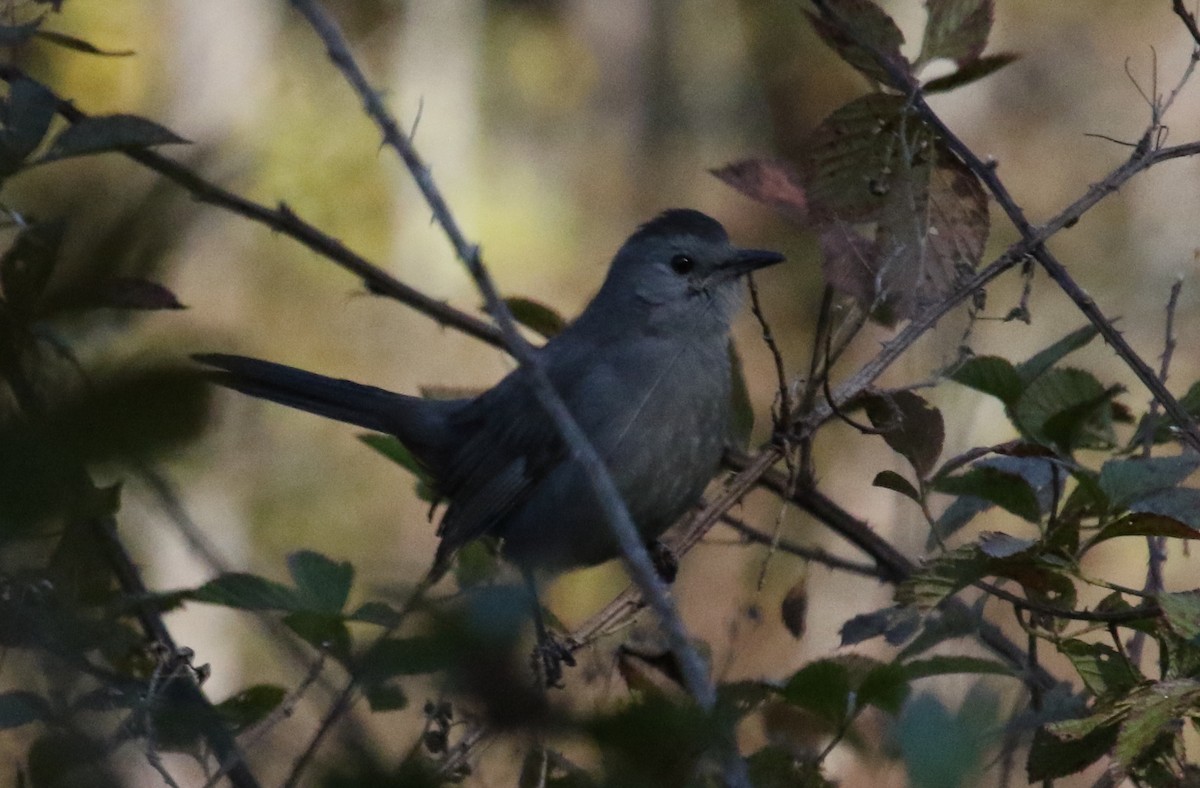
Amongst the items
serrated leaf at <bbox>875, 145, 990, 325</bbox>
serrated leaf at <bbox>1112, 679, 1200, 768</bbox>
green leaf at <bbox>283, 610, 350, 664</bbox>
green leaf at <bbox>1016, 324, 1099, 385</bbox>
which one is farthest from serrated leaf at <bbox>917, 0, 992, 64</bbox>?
green leaf at <bbox>283, 610, 350, 664</bbox>

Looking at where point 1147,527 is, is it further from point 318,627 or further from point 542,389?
point 318,627

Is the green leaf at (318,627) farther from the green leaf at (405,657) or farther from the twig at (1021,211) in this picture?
the twig at (1021,211)

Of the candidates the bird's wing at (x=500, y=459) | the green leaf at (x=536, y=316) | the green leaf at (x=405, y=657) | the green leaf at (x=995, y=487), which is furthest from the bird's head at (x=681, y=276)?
the green leaf at (x=405, y=657)

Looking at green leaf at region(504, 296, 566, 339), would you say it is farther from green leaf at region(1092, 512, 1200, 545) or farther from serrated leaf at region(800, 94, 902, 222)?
green leaf at region(1092, 512, 1200, 545)

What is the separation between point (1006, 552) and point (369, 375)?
779 cm

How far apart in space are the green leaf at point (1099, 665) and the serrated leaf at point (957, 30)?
1.05 m

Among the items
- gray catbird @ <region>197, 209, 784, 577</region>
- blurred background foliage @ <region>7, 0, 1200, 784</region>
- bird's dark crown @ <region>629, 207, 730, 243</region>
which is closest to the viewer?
gray catbird @ <region>197, 209, 784, 577</region>

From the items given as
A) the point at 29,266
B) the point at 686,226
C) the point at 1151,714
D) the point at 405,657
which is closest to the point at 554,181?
the point at 686,226

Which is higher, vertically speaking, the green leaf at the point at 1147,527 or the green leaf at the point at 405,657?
the green leaf at the point at 1147,527

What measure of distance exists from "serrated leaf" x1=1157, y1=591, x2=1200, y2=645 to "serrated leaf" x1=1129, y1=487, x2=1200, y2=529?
0.11 meters

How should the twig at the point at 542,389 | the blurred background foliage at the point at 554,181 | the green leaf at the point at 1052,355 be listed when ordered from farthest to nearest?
1. the blurred background foliage at the point at 554,181
2. the green leaf at the point at 1052,355
3. the twig at the point at 542,389

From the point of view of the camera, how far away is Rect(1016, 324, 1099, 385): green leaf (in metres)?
2.37

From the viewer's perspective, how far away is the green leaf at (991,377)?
2260mm

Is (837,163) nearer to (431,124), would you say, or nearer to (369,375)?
(369,375)
